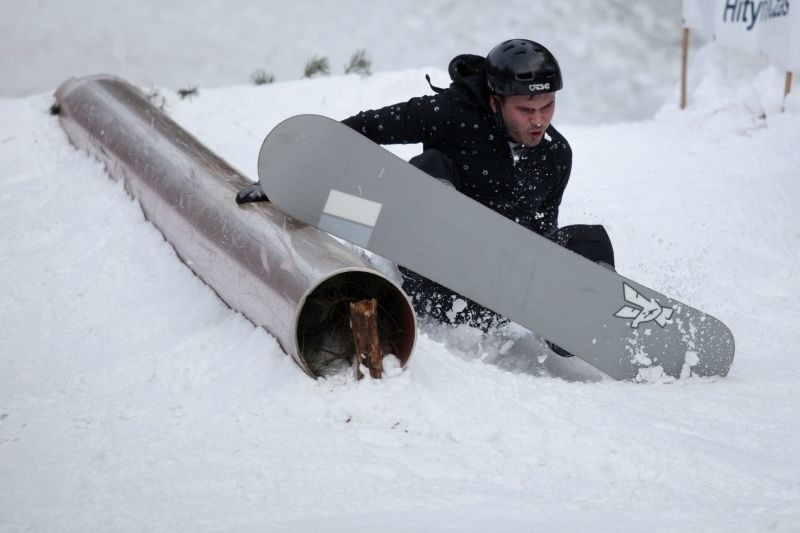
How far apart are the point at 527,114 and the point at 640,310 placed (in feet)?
2.48

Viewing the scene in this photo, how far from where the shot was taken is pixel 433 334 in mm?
3146

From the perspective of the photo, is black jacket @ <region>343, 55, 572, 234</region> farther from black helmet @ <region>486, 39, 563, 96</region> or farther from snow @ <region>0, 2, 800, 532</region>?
snow @ <region>0, 2, 800, 532</region>

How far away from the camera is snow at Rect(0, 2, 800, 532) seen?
186 cm

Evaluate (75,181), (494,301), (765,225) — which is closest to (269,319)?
(494,301)

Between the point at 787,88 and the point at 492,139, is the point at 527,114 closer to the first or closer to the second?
the point at 492,139

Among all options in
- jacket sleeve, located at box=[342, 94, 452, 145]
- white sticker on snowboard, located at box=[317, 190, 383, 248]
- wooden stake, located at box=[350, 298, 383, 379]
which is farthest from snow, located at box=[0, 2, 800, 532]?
jacket sleeve, located at box=[342, 94, 452, 145]

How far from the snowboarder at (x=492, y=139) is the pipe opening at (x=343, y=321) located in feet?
2.15

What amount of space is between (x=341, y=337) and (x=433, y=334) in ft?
2.25

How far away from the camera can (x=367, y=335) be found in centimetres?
230

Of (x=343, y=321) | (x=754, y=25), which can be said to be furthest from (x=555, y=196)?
(x=754, y=25)

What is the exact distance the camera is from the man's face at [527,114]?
9.96 feet

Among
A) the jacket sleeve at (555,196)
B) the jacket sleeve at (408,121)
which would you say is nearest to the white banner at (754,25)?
the jacket sleeve at (555,196)

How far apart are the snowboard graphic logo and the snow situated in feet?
0.70

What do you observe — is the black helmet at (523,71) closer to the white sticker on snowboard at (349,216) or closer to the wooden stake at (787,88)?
the white sticker on snowboard at (349,216)
